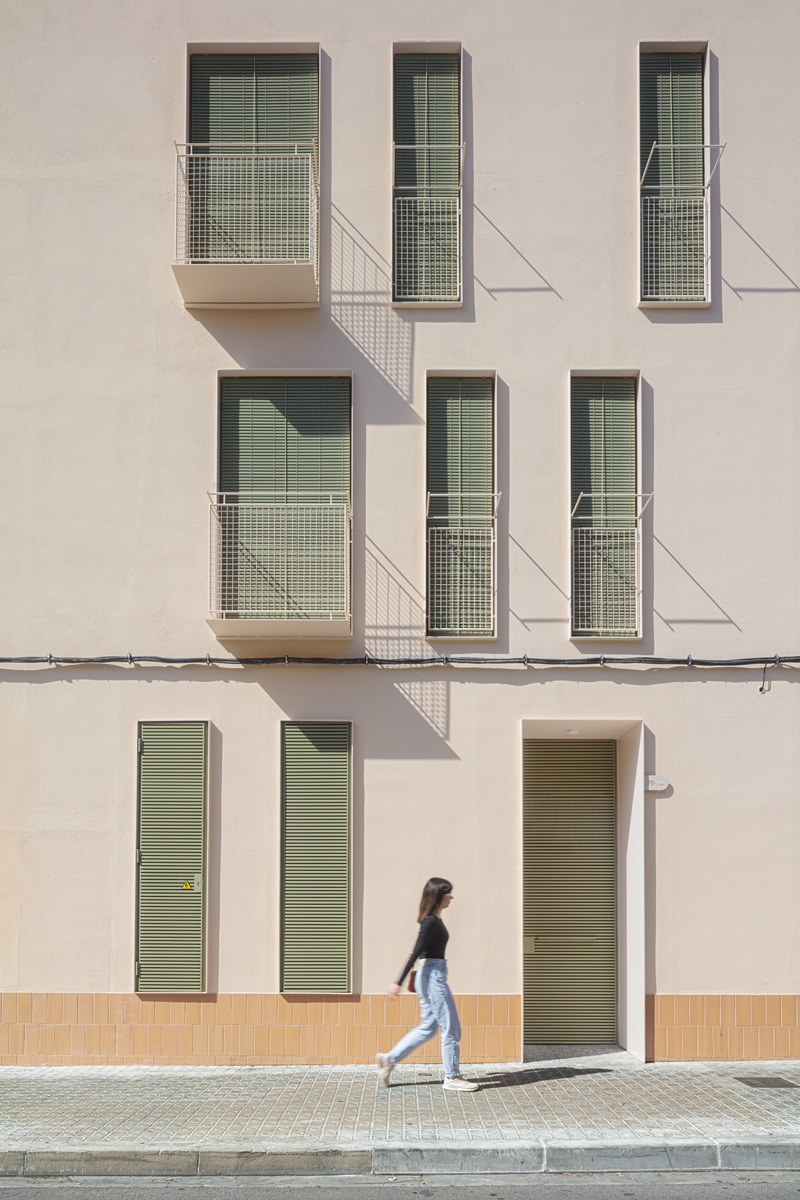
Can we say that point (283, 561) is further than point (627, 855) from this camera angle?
No

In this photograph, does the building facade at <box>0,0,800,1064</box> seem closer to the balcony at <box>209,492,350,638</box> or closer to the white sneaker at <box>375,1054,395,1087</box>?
the balcony at <box>209,492,350,638</box>

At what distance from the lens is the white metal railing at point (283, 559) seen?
11.6 m

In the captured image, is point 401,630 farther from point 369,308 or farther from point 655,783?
point 369,308

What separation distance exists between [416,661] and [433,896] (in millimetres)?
2511

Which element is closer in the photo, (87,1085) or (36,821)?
(87,1085)

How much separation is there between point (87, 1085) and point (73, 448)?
5893mm

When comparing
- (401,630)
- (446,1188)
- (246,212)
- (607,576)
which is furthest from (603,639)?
(246,212)

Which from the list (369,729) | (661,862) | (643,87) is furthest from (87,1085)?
(643,87)

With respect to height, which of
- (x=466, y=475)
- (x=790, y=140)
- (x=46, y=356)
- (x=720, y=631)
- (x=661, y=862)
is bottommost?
(x=661, y=862)

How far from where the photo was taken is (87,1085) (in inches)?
415

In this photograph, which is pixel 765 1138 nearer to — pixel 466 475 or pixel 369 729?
pixel 369 729

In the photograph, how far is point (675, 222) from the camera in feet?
39.9

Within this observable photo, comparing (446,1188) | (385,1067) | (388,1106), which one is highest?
(385,1067)

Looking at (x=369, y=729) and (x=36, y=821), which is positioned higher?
(x=369, y=729)
